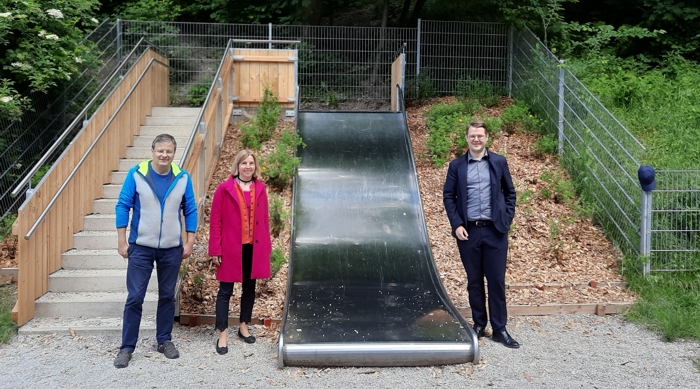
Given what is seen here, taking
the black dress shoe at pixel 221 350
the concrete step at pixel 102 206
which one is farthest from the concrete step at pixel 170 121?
the black dress shoe at pixel 221 350

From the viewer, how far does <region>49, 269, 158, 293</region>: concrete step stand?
6203 mm

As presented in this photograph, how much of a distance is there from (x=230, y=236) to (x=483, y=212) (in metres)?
2.14

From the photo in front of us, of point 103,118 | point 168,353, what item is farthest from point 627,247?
point 103,118

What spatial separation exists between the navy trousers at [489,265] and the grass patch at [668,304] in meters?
1.53

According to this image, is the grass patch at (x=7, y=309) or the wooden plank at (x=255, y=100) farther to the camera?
the wooden plank at (x=255, y=100)

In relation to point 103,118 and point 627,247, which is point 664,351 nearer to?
point 627,247

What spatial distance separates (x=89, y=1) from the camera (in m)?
9.88

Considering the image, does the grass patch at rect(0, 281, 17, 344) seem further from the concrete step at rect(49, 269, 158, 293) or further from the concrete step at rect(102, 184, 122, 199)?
the concrete step at rect(102, 184, 122, 199)

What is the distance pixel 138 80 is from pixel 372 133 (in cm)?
377

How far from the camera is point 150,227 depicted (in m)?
4.89

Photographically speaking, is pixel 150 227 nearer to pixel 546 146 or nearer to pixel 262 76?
pixel 546 146

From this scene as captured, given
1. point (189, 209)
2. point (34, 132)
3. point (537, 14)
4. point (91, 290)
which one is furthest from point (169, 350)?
point (537, 14)

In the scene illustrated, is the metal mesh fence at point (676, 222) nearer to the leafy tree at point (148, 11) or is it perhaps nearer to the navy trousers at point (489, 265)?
the navy trousers at point (489, 265)

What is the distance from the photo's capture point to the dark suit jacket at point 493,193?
5.21 meters
